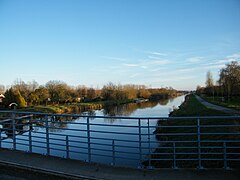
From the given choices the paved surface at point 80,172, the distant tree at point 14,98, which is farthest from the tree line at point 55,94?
the paved surface at point 80,172

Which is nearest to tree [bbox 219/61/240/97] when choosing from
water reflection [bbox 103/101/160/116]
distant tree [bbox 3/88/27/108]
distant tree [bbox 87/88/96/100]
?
water reflection [bbox 103/101/160/116]

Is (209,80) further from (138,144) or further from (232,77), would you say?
(138,144)

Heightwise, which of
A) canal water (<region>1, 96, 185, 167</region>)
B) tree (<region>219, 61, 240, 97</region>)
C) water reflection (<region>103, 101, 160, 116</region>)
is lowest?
water reflection (<region>103, 101, 160, 116</region>)

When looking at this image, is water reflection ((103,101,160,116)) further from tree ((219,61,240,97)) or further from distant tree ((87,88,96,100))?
distant tree ((87,88,96,100))

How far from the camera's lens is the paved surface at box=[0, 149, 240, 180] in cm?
492

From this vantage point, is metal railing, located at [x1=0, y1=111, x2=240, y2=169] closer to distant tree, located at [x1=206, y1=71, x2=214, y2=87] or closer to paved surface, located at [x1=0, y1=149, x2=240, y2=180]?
paved surface, located at [x1=0, y1=149, x2=240, y2=180]

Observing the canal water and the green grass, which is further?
the green grass

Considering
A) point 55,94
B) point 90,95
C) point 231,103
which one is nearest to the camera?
point 231,103

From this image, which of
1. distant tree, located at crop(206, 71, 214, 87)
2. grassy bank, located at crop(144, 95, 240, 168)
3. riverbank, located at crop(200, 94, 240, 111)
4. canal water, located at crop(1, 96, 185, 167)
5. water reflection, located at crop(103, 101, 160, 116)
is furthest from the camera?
distant tree, located at crop(206, 71, 214, 87)

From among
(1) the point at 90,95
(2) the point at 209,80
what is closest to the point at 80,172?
(2) the point at 209,80

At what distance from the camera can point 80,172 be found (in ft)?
17.2

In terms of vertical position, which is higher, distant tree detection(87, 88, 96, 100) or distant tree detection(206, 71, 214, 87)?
distant tree detection(206, 71, 214, 87)

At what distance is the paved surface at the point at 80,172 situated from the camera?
194 inches

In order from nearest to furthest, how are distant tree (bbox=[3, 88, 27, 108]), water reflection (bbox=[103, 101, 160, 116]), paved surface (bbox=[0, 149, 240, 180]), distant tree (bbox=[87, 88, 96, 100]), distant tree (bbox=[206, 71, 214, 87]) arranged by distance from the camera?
paved surface (bbox=[0, 149, 240, 180]) → water reflection (bbox=[103, 101, 160, 116]) → distant tree (bbox=[3, 88, 27, 108]) → distant tree (bbox=[206, 71, 214, 87]) → distant tree (bbox=[87, 88, 96, 100])
